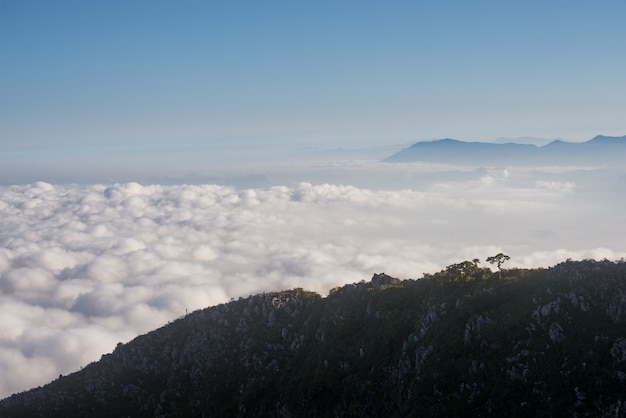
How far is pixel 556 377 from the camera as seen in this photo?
219 ft

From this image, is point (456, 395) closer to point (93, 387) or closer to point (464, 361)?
point (464, 361)

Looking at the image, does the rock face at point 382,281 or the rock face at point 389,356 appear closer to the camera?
the rock face at point 389,356

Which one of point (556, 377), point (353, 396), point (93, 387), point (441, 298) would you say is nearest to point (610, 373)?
point (556, 377)

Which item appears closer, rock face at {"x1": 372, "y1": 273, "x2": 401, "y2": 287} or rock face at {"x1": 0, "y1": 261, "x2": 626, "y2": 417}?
rock face at {"x1": 0, "y1": 261, "x2": 626, "y2": 417}

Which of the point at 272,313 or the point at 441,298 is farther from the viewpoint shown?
the point at 272,313

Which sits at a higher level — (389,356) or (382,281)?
(382,281)

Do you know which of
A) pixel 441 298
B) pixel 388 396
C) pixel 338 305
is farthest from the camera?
pixel 338 305

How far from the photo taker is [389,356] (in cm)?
9231

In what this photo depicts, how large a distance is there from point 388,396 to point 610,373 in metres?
40.1

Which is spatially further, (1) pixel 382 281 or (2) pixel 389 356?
→ (1) pixel 382 281

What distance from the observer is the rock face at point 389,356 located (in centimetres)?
6881

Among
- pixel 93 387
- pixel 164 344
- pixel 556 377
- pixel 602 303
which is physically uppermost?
pixel 602 303

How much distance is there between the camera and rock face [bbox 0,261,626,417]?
68.8m

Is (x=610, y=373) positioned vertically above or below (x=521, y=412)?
above
